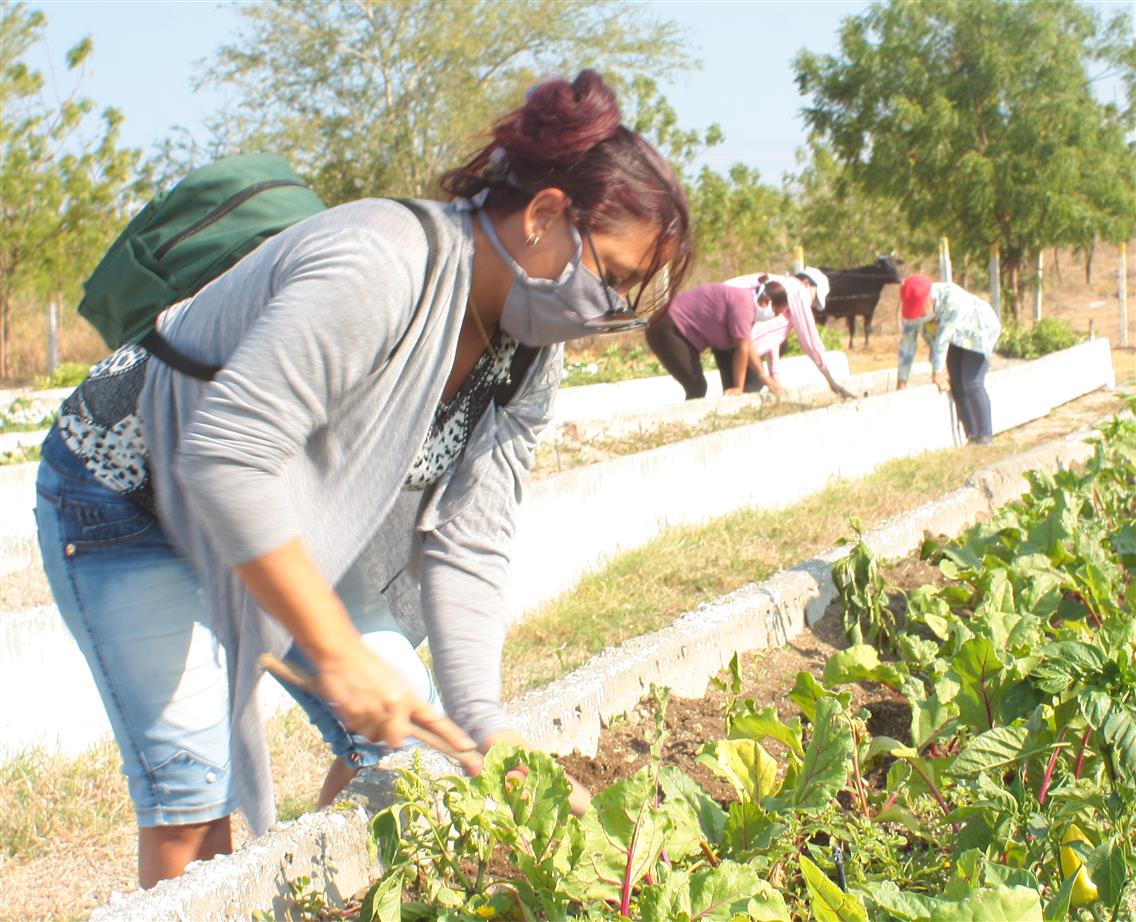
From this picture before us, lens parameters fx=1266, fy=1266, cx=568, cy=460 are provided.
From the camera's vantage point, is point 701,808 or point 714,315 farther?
point 714,315

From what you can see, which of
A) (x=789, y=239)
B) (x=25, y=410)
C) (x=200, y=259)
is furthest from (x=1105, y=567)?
(x=789, y=239)

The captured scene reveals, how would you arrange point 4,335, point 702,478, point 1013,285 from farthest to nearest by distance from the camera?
1. point 1013,285
2. point 4,335
3. point 702,478

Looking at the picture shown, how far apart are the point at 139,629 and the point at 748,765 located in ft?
3.43

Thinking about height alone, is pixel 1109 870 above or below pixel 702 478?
above

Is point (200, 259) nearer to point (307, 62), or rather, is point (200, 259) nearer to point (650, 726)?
point (650, 726)

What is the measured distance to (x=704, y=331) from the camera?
1003 cm

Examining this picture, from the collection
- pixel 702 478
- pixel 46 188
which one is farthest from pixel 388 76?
pixel 702 478

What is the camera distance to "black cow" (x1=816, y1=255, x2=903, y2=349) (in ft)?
75.8

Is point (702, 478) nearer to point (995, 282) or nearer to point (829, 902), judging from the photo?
point (829, 902)

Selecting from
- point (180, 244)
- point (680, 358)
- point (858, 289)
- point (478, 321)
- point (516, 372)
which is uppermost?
point (180, 244)

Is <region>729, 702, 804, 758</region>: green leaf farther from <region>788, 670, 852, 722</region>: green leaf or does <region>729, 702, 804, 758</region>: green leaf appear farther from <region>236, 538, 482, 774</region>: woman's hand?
<region>236, 538, 482, 774</region>: woman's hand

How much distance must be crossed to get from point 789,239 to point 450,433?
30981 millimetres

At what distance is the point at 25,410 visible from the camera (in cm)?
1018

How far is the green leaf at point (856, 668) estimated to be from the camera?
8.93 ft
